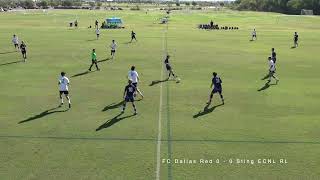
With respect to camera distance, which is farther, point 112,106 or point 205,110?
point 112,106

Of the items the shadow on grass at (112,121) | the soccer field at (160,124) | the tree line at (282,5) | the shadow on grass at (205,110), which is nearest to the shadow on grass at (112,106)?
the soccer field at (160,124)

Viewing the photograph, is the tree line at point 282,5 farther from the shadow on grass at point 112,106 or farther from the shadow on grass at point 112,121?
the shadow on grass at point 112,121

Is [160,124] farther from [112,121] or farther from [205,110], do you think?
[205,110]

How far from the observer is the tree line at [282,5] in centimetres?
13734

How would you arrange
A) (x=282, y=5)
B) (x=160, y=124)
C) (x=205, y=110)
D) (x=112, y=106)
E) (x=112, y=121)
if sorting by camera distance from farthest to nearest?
(x=282, y=5) < (x=112, y=106) < (x=205, y=110) < (x=112, y=121) < (x=160, y=124)

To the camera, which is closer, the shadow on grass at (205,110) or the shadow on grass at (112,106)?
the shadow on grass at (205,110)

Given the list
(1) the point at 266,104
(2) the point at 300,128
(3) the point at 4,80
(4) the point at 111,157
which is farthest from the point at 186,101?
(3) the point at 4,80

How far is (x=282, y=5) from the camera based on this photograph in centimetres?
15712

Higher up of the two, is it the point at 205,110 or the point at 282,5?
the point at 282,5

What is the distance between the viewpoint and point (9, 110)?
20.1m

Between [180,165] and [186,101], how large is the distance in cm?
846

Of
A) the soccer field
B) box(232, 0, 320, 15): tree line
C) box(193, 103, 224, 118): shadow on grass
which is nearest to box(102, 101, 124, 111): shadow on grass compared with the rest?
the soccer field

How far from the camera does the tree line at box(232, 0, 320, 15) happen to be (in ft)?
451

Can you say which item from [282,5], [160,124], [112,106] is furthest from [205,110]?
[282,5]
